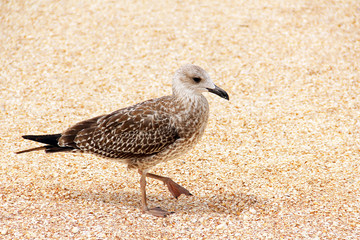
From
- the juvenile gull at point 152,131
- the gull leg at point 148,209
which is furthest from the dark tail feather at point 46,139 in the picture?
the gull leg at point 148,209

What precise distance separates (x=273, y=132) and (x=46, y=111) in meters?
3.61

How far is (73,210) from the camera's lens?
495 centimetres

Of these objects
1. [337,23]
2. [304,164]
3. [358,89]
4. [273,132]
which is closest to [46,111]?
[273,132]

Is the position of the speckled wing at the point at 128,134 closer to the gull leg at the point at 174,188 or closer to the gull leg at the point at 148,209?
the gull leg at the point at 148,209

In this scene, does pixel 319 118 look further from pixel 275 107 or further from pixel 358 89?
pixel 358 89

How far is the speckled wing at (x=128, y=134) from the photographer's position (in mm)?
4926

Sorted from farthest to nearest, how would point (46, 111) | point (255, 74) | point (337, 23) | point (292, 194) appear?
point (337, 23) < point (255, 74) < point (46, 111) < point (292, 194)

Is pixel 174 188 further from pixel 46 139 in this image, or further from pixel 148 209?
pixel 46 139

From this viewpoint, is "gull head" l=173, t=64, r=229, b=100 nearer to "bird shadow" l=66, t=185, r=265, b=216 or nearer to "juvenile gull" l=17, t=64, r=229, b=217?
"juvenile gull" l=17, t=64, r=229, b=217

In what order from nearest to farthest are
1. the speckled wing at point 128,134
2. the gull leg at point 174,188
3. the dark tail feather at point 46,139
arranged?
the speckled wing at point 128,134
the dark tail feather at point 46,139
the gull leg at point 174,188

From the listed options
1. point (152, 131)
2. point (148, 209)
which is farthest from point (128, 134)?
point (148, 209)

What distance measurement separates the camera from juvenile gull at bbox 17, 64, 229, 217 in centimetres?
493

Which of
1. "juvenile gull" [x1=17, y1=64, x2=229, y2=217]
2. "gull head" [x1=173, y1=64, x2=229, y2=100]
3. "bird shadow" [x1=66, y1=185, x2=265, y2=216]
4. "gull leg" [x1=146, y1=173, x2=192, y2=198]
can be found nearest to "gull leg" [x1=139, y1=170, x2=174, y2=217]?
"juvenile gull" [x1=17, y1=64, x2=229, y2=217]

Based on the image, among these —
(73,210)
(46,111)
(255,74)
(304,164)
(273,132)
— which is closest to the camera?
(73,210)
